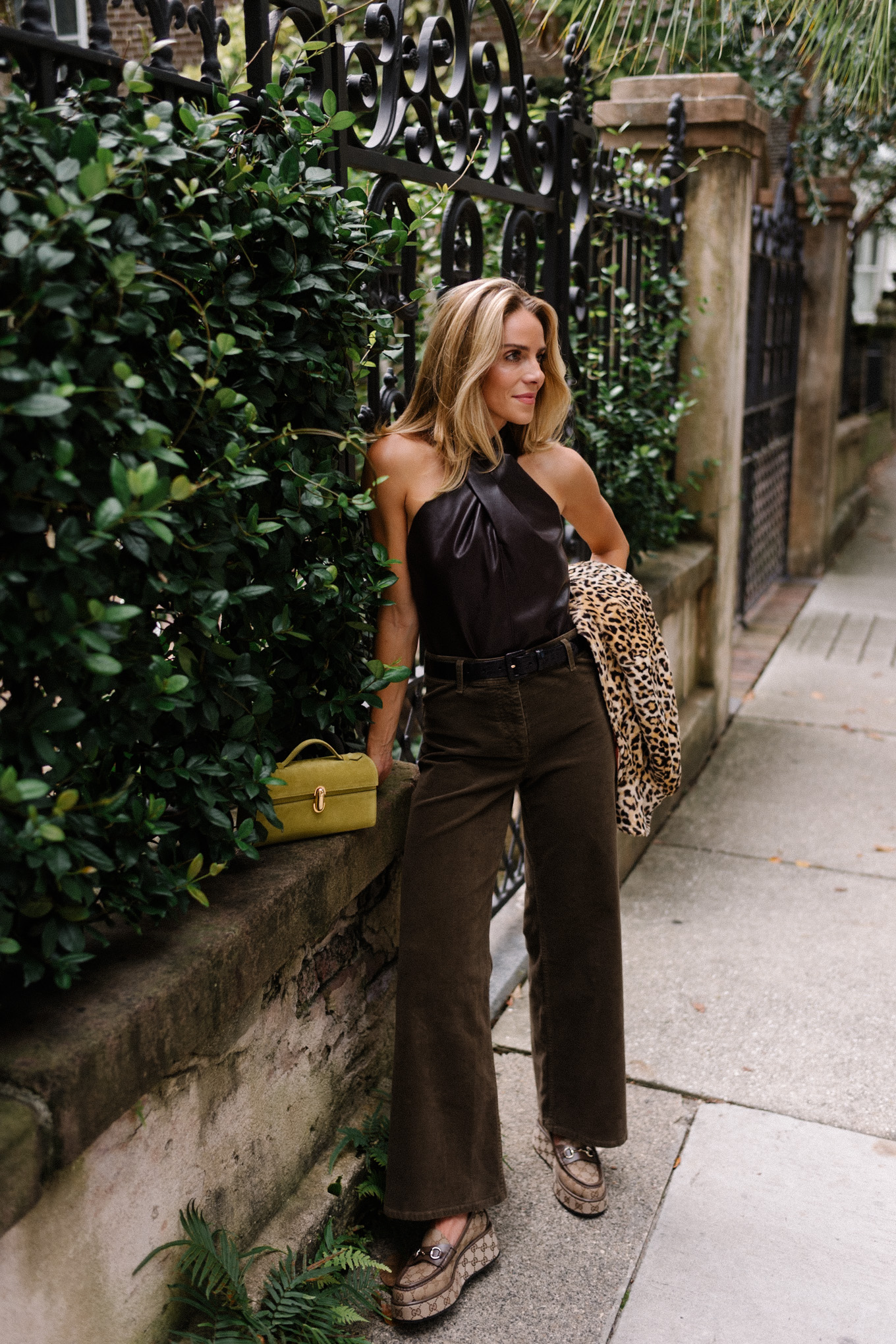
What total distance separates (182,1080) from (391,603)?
3.35ft

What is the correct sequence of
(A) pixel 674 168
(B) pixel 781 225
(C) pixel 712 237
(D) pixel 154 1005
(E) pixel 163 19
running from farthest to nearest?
(B) pixel 781 225 < (C) pixel 712 237 < (A) pixel 674 168 < (E) pixel 163 19 < (D) pixel 154 1005

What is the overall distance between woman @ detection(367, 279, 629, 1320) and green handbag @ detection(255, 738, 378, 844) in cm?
18

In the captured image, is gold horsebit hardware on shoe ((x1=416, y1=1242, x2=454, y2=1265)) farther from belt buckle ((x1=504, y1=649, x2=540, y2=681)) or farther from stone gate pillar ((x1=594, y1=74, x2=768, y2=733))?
stone gate pillar ((x1=594, y1=74, x2=768, y2=733))

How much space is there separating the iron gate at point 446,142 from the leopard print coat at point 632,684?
2.23 feet

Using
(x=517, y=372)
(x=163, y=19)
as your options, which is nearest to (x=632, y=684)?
(x=517, y=372)

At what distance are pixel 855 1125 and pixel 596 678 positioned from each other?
4.80 feet

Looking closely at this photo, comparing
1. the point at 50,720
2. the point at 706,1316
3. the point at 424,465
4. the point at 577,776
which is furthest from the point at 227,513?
the point at 706,1316

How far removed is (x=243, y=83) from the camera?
1.99 meters

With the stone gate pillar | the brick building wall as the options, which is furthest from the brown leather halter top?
the brick building wall

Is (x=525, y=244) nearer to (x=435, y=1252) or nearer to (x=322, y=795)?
(x=322, y=795)

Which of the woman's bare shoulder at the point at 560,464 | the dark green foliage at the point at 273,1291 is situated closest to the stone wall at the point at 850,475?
the woman's bare shoulder at the point at 560,464

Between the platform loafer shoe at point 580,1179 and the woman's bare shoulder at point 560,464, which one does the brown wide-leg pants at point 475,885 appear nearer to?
the platform loafer shoe at point 580,1179

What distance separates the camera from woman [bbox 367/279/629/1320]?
247cm

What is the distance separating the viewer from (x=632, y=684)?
9.20 ft
